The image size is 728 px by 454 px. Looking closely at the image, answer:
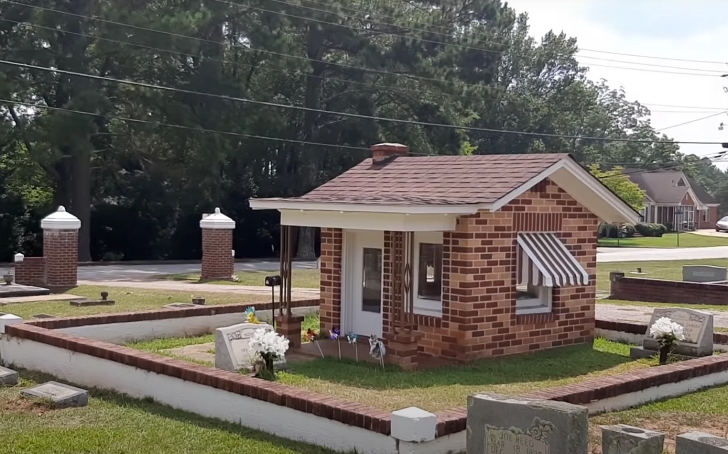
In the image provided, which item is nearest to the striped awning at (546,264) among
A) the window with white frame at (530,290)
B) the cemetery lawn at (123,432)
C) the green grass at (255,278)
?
the window with white frame at (530,290)

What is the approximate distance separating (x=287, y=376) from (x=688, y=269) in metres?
18.1

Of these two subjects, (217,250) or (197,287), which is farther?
(217,250)

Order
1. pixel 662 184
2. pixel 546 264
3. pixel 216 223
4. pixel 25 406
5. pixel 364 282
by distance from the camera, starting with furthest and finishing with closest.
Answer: pixel 662 184 < pixel 216 223 < pixel 364 282 < pixel 546 264 < pixel 25 406

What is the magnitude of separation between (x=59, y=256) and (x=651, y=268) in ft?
76.3

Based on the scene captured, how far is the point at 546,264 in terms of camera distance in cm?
1261

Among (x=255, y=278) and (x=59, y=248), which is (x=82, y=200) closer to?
(x=255, y=278)

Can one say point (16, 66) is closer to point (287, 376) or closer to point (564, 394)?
point (287, 376)

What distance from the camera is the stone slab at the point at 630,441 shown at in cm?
604

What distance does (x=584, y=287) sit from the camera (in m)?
14.2

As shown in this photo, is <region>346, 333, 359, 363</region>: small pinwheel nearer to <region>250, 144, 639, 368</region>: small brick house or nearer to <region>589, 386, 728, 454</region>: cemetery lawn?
<region>250, 144, 639, 368</region>: small brick house

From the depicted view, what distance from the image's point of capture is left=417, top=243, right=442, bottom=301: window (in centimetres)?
1274

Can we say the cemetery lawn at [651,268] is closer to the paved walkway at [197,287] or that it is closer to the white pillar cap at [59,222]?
the paved walkway at [197,287]

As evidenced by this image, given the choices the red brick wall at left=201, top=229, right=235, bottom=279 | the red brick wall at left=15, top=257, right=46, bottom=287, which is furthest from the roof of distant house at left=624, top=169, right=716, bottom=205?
the red brick wall at left=15, top=257, right=46, bottom=287

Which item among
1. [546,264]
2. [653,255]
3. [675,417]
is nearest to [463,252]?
[546,264]
